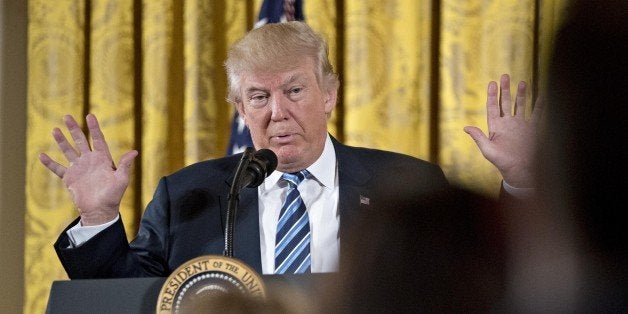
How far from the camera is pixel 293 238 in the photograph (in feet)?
6.36

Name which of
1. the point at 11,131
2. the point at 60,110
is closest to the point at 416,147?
the point at 60,110

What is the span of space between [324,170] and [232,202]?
0.75m

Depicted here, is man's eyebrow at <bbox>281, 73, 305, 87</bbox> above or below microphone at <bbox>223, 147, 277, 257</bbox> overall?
above

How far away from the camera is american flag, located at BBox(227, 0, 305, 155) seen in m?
2.64

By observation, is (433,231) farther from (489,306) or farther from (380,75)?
(380,75)

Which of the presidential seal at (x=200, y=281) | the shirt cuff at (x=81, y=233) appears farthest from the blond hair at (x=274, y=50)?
the presidential seal at (x=200, y=281)

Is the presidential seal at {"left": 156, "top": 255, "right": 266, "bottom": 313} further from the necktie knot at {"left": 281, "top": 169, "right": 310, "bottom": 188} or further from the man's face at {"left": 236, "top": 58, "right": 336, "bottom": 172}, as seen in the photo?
the man's face at {"left": 236, "top": 58, "right": 336, "bottom": 172}

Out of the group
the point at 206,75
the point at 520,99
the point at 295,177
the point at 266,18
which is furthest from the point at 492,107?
the point at 206,75

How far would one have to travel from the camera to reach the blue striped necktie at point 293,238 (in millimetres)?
1899

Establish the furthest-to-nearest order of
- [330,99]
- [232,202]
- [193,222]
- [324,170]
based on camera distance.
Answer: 1. [330,99]
2. [324,170]
3. [193,222]
4. [232,202]

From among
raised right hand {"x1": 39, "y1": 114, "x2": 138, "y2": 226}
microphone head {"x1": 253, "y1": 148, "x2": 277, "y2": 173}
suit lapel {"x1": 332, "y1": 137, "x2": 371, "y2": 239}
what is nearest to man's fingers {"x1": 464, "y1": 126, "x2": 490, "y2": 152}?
suit lapel {"x1": 332, "y1": 137, "x2": 371, "y2": 239}

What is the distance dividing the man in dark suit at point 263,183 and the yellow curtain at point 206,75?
18.0 inches

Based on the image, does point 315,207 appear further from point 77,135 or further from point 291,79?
point 77,135

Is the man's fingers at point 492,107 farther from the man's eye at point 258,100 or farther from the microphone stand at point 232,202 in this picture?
the man's eye at point 258,100
